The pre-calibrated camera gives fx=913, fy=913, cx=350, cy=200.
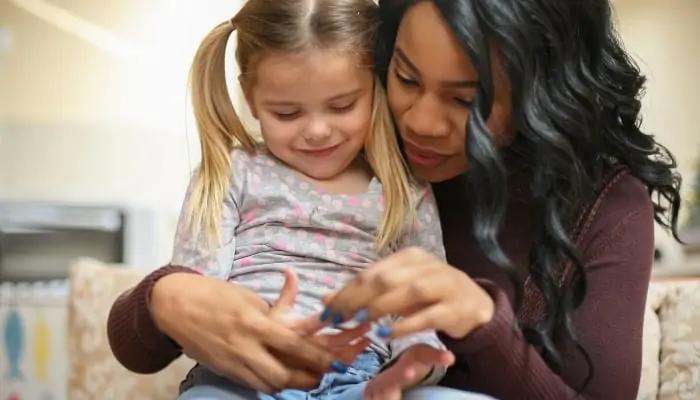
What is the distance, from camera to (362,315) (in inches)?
35.4

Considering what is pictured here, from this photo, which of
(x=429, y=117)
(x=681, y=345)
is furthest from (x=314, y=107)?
(x=681, y=345)

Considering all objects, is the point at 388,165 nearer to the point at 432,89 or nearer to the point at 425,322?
the point at 432,89

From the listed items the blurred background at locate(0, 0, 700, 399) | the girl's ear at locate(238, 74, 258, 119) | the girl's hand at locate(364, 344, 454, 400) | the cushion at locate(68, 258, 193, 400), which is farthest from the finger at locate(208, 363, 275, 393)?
the blurred background at locate(0, 0, 700, 399)

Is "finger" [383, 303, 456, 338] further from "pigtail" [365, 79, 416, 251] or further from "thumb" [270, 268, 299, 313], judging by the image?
"pigtail" [365, 79, 416, 251]

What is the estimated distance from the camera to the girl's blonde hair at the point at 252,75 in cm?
118

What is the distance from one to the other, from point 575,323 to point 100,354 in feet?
3.32

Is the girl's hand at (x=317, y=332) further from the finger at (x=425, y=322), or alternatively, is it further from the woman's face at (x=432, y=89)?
the woman's face at (x=432, y=89)

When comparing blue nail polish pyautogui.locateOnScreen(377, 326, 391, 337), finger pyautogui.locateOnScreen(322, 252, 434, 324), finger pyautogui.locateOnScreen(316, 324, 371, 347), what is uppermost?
finger pyautogui.locateOnScreen(322, 252, 434, 324)

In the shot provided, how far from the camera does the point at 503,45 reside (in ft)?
3.60

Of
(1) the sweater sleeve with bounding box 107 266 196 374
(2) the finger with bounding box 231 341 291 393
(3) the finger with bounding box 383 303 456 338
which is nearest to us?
(3) the finger with bounding box 383 303 456 338

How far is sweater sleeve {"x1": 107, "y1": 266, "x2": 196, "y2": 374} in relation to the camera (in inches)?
43.0

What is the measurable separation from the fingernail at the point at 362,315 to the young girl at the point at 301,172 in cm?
21

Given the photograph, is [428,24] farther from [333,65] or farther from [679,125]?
[679,125]

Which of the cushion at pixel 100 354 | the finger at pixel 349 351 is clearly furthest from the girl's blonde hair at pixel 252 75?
the cushion at pixel 100 354
